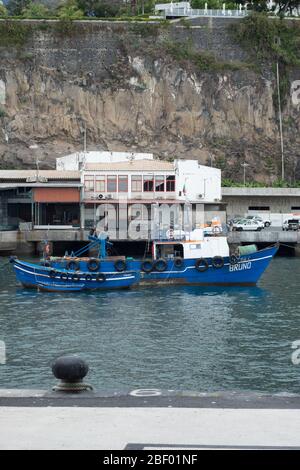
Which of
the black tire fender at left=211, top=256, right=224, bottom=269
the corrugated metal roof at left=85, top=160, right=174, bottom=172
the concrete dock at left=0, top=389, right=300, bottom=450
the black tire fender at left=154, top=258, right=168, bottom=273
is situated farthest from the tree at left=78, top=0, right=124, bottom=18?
the concrete dock at left=0, top=389, right=300, bottom=450

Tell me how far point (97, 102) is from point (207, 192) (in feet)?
60.0

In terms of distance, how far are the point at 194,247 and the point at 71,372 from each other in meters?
30.8

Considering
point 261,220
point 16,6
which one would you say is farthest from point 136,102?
point 16,6

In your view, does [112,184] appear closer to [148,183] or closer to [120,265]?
[148,183]

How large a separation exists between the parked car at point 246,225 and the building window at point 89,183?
11280mm

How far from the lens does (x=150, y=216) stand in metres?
64.7

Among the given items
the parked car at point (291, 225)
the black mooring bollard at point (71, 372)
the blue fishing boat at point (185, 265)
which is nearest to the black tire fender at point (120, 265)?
the blue fishing boat at point (185, 265)

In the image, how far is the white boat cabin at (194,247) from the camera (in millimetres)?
44875

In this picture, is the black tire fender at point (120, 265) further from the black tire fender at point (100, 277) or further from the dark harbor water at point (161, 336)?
the dark harbor water at point (161, 336)

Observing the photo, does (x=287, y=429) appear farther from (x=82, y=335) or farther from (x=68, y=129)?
(x=68, y=129)

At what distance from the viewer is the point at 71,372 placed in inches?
565

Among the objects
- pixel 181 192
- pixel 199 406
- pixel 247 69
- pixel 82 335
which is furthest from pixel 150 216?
pixel 199 406

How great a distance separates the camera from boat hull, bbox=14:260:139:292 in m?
43.3

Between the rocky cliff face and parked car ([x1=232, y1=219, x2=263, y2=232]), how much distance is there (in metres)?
18.0
